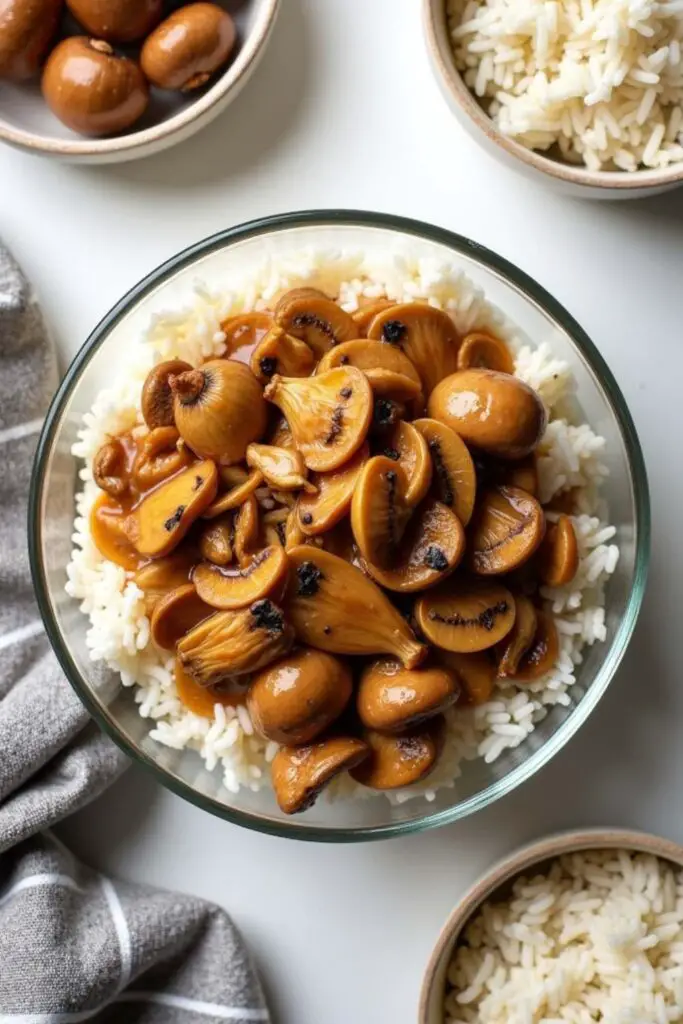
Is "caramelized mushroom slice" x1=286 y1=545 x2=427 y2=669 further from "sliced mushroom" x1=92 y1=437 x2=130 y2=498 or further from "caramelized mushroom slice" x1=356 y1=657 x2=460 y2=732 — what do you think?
"sliced mushroom" x1=92 y1=437 x2=130 y2=498

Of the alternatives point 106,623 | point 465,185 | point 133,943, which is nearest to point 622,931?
point 133,943

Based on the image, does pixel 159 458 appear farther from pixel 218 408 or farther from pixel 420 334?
pixel 420 334

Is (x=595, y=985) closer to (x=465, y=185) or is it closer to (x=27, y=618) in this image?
(x=27, y=618)

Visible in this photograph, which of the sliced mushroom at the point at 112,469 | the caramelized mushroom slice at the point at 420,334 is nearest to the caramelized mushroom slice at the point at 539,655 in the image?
the caramelized mushroom slice at the point at 420,334

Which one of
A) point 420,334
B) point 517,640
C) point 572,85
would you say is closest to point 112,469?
point 420,334

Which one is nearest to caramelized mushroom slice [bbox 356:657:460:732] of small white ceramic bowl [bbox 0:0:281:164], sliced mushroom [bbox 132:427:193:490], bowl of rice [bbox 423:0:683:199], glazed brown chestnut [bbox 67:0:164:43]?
sliced mushroom [bbox 132:427:193:490]

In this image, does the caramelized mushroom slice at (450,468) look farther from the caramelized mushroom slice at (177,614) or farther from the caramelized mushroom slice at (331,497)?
the caramelized mushroom slice at (177,614)
